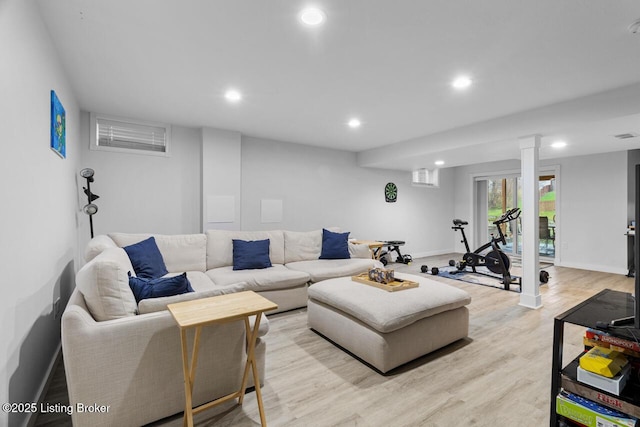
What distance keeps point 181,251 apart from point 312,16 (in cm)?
304

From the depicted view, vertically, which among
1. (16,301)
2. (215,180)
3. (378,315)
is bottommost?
(378,315)

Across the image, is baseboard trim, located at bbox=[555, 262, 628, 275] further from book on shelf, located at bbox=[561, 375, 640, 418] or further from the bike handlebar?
book on shelf, located at bbox=[561, 375, 640, 418]

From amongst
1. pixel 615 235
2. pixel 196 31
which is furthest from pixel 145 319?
pixel 615 235

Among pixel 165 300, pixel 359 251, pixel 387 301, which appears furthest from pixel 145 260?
pixel 359 251

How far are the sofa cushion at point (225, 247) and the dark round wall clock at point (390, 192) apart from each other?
144 inches

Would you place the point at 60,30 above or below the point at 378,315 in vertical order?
above

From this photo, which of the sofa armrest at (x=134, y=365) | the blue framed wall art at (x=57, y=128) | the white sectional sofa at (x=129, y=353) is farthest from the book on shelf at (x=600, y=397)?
the blue framed wall art at (x=57, y=128)

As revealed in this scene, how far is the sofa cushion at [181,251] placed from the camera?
142 inches

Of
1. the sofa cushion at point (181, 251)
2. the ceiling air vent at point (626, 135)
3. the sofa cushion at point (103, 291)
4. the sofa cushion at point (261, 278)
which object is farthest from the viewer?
the ceiling air vent at point (626, 135)

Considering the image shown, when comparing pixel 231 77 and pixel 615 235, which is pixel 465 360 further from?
pixel 615 235

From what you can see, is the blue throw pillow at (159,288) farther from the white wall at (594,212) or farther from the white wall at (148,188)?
the white wall at (594,212)

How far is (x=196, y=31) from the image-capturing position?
2102mm

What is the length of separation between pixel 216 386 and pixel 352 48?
261 cm

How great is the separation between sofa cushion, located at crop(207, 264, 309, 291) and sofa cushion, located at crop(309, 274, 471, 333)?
2.17ft
